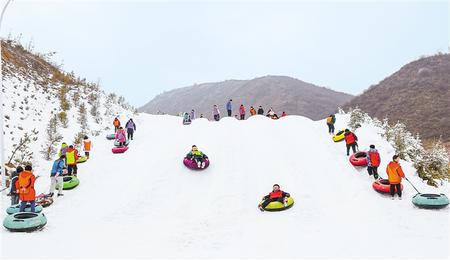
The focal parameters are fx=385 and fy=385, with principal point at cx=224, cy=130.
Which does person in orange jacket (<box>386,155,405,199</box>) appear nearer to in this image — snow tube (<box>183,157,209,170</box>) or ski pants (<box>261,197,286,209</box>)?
ski pants (<box>261,197,286,209</box>)

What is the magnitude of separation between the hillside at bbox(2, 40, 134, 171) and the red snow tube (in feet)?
49.4

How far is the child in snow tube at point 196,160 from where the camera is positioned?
17.7m

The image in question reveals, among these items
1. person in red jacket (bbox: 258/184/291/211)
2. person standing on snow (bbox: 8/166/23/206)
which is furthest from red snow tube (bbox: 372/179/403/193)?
person standing on snow (bbox: 8/166/23/206)

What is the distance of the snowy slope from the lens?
33.4 feet

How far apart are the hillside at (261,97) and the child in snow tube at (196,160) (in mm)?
61095

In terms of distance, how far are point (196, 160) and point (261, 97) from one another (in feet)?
290

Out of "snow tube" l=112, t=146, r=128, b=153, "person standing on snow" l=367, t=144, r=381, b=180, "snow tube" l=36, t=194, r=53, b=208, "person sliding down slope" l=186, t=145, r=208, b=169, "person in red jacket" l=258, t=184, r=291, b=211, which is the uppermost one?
"snow tube" l=112, t=146, r=128, b=153

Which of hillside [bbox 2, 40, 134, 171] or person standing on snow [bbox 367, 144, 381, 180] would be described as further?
hillside [bbox 2, 40, 134, 171]

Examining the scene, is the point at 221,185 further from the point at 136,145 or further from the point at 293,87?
the point at 293,87

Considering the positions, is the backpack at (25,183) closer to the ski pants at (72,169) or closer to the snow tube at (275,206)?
the ski pants at (72,169)

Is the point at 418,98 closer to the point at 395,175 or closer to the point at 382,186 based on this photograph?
the point at 382,186

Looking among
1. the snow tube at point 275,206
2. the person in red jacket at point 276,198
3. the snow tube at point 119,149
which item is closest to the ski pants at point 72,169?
the snow tube at point 119,149

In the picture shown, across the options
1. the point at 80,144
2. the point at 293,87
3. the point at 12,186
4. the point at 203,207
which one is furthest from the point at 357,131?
the point at 293,87

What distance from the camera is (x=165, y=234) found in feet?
38.2
